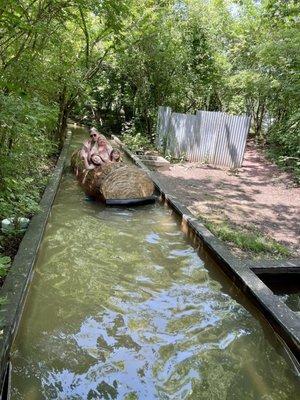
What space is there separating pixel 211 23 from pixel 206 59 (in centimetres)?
185

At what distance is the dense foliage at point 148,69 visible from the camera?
5312mm

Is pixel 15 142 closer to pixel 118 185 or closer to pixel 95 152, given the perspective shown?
pixel 118 185

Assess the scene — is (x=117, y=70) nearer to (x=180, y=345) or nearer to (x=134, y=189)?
(x=134, y=189)

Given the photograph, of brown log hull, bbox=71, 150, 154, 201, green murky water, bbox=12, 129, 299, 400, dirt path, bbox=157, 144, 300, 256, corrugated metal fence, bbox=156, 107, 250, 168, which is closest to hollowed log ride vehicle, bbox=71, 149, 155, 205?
brown log hull, bbox=71, 150, 154, 201

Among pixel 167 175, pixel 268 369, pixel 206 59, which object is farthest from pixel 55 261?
pixel 206 59

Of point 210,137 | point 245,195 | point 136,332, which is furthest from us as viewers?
point 210,137

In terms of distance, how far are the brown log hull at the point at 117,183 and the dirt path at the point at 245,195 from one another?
90 centimetres

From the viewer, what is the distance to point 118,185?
796cm

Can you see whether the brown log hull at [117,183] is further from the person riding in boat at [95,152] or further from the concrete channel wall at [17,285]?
the concrete channel wall at [17,285]

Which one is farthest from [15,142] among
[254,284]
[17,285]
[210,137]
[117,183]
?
[210,137]

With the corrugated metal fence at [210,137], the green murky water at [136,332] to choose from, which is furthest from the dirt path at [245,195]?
the green murky water at [136,332]

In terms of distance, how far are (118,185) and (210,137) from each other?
18.2ft

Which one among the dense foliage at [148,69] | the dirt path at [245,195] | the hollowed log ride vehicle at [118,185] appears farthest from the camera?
the hollowed log ride vehicle at [118,185]

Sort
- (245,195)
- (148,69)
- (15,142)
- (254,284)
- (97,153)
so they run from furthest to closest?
(148,69)
(245,195)
(97,153)
(15,142)
(254,284)
